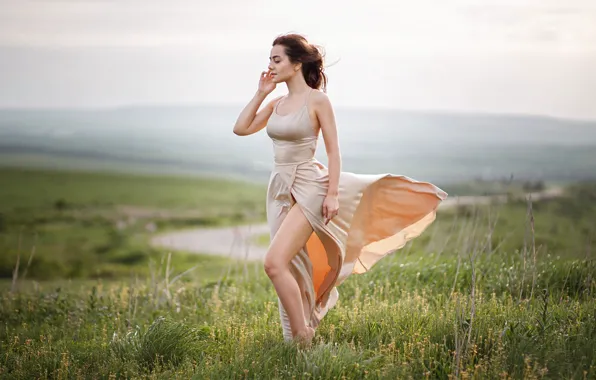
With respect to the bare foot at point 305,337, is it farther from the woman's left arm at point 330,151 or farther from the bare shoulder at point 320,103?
the bare shoulder at point 320,103

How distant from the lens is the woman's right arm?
550 cm

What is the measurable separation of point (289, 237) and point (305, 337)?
79 cm

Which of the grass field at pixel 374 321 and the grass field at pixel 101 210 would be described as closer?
the grass field at pixel 374 321

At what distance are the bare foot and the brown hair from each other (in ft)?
6.13

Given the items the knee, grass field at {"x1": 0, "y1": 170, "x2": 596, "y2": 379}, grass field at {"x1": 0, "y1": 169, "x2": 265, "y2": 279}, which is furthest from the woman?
grass field at {"x1": 0, "y1": 169, "x2": 265, "y2": 279}

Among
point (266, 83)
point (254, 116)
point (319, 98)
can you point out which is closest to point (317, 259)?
point (254, 116)

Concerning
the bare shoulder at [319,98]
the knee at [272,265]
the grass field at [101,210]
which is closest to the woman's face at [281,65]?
the bare shoulder at [319,98]

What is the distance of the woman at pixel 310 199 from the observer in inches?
202

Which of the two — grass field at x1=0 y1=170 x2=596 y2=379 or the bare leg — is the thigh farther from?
grass field at x1=0 y1=170 x2=596 y2=379

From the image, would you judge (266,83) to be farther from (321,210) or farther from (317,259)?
(317,259)

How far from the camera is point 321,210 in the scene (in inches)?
205

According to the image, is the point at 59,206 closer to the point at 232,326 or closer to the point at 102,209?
the point at 102,209

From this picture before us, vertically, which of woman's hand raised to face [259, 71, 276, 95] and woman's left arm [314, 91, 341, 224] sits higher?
woman's hand raised to face [259, 71, 276, 95]

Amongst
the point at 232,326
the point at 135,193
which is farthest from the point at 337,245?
the point at 135,193
